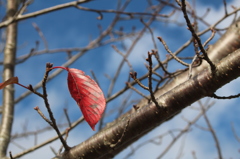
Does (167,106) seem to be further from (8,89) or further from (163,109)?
(8,89)

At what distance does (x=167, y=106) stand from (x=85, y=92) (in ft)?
0.93

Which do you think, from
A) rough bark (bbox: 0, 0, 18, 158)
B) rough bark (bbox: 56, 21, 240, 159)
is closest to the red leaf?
rough bark (bbox: 56, 21, 240, 159)

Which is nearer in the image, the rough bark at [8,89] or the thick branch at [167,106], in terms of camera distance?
the thick branch at [167,106]

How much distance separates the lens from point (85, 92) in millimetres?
878

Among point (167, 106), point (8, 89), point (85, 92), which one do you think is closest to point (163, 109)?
point (167, 106)

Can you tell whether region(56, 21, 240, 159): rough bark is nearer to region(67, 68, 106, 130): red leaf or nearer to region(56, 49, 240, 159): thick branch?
region(56, 49, 240, 159): thick branch

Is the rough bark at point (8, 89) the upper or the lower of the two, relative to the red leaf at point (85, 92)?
upper

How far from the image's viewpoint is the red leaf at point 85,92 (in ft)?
2.82

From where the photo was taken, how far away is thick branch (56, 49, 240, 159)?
0.87 metres

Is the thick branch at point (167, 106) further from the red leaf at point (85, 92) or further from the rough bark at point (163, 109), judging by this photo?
the red leaf at point (85, 92)

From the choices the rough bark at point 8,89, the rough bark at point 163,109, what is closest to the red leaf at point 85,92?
the rough bark at point 163,109

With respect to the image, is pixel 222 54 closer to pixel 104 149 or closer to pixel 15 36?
pixel 104 149

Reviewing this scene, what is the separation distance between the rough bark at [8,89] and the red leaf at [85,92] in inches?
35.6

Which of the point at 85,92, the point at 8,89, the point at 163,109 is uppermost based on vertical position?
the point at 8,89
